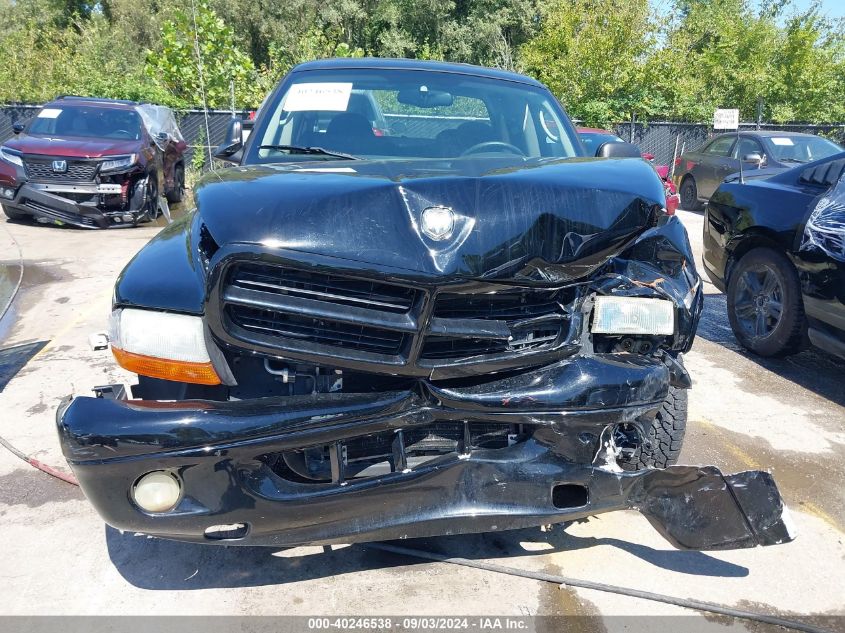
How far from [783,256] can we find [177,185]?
34.2ft

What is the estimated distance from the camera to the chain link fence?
16.2m

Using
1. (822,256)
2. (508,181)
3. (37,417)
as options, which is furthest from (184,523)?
(822,256)

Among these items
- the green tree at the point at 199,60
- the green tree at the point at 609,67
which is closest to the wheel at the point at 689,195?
the green tree at the point at 609,67

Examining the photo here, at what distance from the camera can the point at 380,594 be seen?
2627 mm

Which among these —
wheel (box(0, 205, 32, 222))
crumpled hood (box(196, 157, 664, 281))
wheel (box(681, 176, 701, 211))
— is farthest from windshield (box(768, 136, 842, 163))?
wheel (box(0, 205, 32, 222))

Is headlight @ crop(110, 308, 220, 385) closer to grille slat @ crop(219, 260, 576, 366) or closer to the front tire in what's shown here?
grille slat @ crop(219, 260, 576, 366)

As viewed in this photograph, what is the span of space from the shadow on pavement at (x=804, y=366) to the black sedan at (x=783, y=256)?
14cm

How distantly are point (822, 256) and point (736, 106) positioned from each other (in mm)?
21307

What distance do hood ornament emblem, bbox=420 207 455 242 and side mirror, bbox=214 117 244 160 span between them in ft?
6.28

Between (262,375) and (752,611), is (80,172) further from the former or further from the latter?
(752,611)

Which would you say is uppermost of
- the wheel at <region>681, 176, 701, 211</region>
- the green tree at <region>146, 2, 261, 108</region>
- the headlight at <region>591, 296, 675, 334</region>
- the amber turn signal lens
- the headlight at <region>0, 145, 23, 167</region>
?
the green tree at <region>146, 2, 261, 108</region>

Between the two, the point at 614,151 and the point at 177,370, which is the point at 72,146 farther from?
the point at 177,370

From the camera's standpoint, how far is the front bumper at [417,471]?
212cm

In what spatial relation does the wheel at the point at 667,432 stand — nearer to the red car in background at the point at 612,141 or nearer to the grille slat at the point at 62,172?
the red car in background at the point at 612,141
